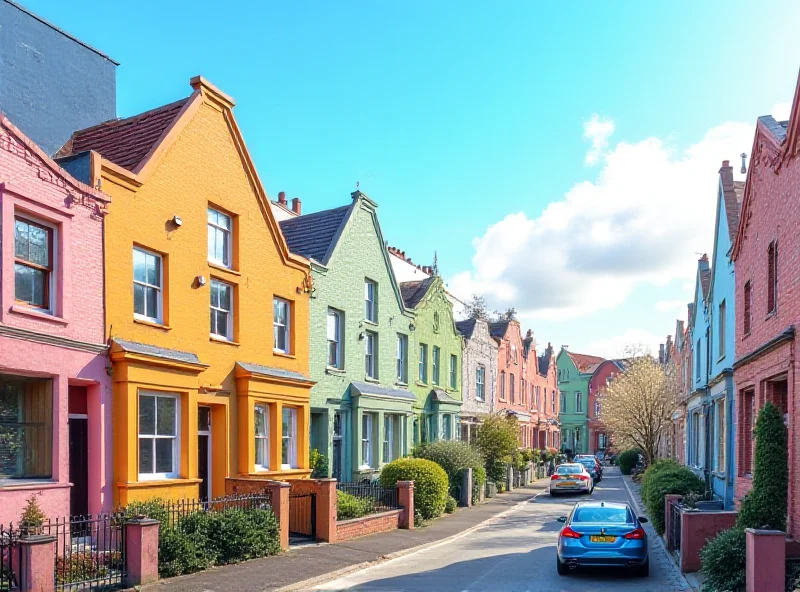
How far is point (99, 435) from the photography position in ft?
47.2

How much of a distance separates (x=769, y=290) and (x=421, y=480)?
1185cm

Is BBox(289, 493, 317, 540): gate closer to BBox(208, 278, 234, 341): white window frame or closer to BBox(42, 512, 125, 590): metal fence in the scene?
BBox(208, 278, 234, 341): white window frame

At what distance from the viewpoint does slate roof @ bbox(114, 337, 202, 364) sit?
14.8m

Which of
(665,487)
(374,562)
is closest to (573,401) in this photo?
(665,487)

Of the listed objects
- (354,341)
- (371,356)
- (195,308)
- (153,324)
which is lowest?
(371,356)

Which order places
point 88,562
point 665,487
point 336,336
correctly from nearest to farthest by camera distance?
point 88,562 < point 665,487 < point 336,336

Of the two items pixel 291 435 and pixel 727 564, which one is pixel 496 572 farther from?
pixel 291 435

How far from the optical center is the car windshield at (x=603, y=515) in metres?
14.5

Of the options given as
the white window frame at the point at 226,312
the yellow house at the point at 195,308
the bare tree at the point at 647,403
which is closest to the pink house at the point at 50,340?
the yellow house at the point at 195,308

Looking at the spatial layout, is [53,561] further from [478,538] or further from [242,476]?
[478,538]

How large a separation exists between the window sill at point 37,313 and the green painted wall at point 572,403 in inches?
2774

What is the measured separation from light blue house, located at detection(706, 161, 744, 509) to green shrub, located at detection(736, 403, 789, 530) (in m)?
5.55

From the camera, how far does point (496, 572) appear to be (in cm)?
1500

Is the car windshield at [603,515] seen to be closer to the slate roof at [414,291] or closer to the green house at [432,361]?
the green house at [432,361]
